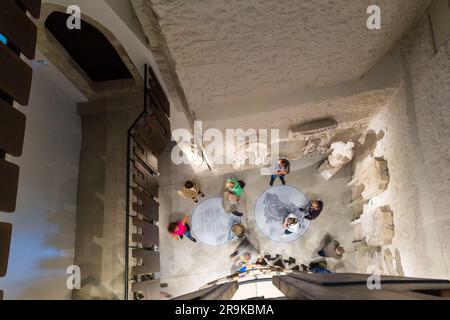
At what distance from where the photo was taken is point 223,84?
296cm

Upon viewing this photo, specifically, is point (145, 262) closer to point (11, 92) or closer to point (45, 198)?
point (45, 198)

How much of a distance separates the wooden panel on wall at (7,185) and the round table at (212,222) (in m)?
4.51

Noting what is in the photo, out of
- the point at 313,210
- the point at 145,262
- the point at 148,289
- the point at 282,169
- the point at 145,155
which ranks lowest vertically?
the point at 148,289

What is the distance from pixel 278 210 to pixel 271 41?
353 centimetres

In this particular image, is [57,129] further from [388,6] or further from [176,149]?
[388,6]

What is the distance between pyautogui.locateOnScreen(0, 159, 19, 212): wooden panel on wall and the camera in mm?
1230

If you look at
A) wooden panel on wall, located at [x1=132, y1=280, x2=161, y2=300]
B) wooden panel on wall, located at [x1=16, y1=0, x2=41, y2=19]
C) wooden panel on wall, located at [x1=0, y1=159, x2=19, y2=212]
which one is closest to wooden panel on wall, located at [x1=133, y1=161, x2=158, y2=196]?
wooden panel on wall, located at [x1=132, y1=280, x2=161, y2=300]

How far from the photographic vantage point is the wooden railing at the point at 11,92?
4.09 ft

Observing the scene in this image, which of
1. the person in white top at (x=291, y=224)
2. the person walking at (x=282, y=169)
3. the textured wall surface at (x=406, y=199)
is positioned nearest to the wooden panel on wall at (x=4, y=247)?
the textured wall surface at (x=406, y=199)

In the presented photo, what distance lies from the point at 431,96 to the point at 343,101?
87cm

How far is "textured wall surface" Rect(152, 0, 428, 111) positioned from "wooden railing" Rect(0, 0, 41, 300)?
35.1 inches

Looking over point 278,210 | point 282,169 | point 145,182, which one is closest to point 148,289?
point 145,182

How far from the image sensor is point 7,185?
49.8 inches
